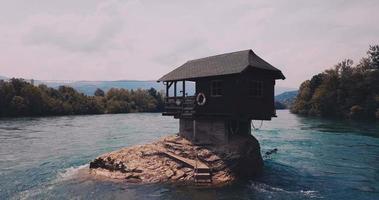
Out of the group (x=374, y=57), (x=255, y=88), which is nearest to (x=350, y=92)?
(x=374, y=57)

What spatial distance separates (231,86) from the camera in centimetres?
2497

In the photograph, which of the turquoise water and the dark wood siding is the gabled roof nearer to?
the dark wood siding

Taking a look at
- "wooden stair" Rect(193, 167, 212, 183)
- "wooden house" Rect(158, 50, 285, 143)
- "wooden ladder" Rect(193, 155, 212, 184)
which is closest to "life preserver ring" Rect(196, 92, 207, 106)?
"wooden house" Rect(158, 50, 285, 143)

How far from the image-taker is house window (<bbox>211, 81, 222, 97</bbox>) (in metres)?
26.1

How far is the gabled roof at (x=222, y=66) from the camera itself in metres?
24.5

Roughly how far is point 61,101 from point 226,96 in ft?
350

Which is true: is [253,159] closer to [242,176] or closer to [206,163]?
[242,176]

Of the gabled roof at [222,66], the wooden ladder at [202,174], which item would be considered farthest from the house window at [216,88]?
the wooden ladder at [202,174]

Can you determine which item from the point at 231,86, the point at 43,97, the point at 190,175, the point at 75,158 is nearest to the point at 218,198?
the point at 190,175

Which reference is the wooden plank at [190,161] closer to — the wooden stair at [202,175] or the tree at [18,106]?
the wooden stair at [202,175]

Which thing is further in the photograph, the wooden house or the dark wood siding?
the wooden house

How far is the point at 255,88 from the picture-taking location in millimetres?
25500

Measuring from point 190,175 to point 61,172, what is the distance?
10.5m

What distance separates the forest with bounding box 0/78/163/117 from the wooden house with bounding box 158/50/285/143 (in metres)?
87.9
